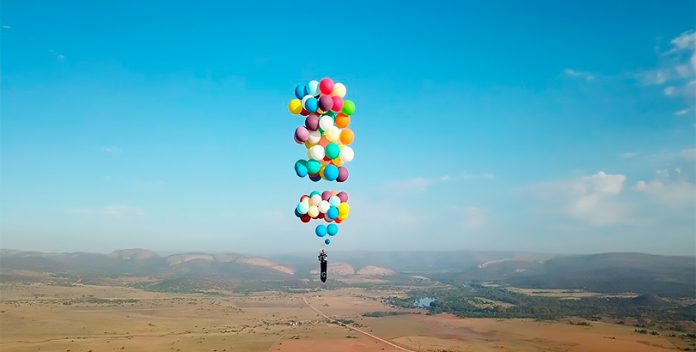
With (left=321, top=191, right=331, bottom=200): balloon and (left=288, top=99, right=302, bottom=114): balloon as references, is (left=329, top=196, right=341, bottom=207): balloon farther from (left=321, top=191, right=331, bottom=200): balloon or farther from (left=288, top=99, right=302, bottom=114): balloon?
(left=288, top=99, right=302, bottom=114): balloon

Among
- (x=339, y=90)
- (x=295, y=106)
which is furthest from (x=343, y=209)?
(x=339, y=90)

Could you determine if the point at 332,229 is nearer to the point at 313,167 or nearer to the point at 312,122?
the point at 313,167

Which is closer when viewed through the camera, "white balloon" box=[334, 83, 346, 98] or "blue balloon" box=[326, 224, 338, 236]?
"white balloon" box=[334, 83, 346, 98]

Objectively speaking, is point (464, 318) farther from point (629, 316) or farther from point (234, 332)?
point (234, 332)

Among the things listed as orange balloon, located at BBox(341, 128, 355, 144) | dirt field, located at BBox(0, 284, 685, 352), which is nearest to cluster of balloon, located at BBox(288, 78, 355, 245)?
orange balloon, located at BBox(341, 128, 355, 144)

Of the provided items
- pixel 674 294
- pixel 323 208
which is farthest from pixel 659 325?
pixel 323 208
